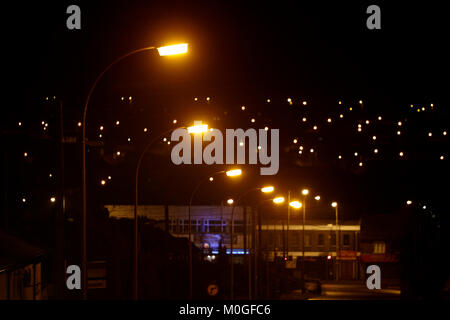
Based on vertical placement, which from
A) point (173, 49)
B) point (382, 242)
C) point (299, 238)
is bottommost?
point (382, 242)

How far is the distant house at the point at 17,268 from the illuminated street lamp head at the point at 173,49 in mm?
7910

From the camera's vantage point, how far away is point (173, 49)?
44.3ft

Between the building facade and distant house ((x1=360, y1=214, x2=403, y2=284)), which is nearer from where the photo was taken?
distant house ((x1=360, y1=214, x2=403, y2=284))

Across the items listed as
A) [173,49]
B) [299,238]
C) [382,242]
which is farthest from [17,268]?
[382,242]

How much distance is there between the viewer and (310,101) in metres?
83.1

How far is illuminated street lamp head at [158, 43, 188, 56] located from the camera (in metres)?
13.4

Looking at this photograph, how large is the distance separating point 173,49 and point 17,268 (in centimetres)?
1042

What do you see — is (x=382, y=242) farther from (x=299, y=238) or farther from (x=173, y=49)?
(x=173, y=49)

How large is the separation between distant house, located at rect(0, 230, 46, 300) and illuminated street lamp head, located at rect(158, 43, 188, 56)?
311 inches

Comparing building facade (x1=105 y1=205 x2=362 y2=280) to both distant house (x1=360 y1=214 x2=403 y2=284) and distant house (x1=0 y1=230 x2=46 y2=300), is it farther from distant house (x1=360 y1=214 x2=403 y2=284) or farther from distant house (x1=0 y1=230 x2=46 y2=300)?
distant house (x1=0 y1=230 x2=46 y2=300)

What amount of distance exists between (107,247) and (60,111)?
2054 centimetres

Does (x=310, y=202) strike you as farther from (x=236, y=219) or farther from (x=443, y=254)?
(x=443, y=254)

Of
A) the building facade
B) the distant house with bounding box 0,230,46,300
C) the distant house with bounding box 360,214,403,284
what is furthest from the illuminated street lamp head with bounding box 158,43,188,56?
the distant house with bounding box 360,214,403,284

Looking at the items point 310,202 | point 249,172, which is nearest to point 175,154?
point 249,172
